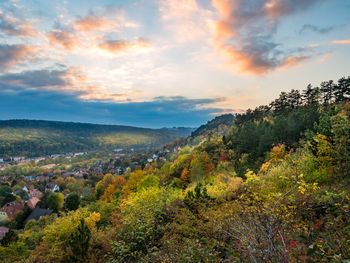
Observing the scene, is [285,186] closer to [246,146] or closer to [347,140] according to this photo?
[347,140]

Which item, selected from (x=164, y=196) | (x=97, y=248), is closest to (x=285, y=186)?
(x=164, y=196)

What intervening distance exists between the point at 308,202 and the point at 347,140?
7.61 meters

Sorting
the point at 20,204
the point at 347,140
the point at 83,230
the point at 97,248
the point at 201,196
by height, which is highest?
the point at 347,140

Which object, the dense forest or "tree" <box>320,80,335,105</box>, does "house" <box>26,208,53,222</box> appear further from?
"tree" <box>320,80,335,105</box>

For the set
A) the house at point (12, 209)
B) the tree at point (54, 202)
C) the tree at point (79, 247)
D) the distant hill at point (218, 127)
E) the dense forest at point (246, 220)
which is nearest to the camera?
the dense forest at point (246, 220)

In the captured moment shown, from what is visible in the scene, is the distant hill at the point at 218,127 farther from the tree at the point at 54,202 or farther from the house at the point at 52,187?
the tree at the point at 54,202

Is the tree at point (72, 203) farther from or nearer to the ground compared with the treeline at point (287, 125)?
nearer to the ground

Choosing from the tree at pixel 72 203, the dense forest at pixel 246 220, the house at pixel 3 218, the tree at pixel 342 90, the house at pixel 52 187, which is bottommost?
the house at pixel 52 187

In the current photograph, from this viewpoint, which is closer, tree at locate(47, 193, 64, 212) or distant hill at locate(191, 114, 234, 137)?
tree at locate(47, 193, 64, 212)

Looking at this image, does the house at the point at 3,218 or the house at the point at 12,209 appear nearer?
the house at the point at 3,218

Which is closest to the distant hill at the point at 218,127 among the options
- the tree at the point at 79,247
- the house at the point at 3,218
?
the house at the point at 3,218

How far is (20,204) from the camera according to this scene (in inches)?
3036

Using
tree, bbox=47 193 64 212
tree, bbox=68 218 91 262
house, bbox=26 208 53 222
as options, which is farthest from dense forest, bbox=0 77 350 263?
tree, bbox=47 193 64 212

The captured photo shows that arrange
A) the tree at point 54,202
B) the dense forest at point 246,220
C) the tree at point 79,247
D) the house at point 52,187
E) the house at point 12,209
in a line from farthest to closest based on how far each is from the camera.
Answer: the house at point 52,187, the tree at point 54,202, the house at point 12,209, the tree at point 79,247, the dense forest at point 246,220
